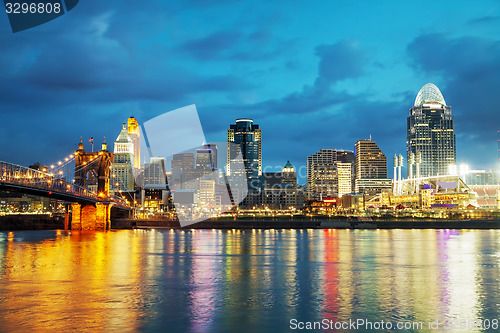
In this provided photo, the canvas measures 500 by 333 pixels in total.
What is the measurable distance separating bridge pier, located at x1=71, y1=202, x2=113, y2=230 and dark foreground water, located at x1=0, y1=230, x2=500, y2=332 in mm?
58282

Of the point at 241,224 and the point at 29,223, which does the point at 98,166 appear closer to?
the point at 29,223

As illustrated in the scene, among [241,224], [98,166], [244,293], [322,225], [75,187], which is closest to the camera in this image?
[244,293]

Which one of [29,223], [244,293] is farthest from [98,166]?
[244,293]

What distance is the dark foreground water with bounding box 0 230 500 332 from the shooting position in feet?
58.7

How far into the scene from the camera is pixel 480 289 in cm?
Result: 2500

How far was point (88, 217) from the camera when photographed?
9775 cm

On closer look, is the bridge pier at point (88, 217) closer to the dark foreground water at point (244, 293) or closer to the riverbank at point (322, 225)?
the riverbank at point (322, 225)

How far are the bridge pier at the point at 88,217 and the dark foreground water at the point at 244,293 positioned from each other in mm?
58282

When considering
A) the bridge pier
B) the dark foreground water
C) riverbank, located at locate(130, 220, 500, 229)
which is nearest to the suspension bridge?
the bridge pier

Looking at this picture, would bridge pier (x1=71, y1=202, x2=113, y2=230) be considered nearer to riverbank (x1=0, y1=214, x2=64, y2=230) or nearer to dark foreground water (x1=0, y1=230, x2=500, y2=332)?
riverbank (x1=0, y1=214, x2=64, y2=230)

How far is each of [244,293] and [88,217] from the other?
80107mm

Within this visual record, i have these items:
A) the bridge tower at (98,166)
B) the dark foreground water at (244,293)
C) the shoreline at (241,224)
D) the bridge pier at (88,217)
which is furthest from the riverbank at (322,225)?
the dark foreground water at (244,293)

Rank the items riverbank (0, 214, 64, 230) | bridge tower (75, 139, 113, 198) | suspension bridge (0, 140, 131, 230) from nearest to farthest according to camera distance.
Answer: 1. suspension bridge (0, 140, 131, 230)
2. riverbank (0, 214, 64, 230)
3. bridge tower (75, 139, 113, 198)

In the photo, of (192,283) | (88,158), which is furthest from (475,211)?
(192,283)
